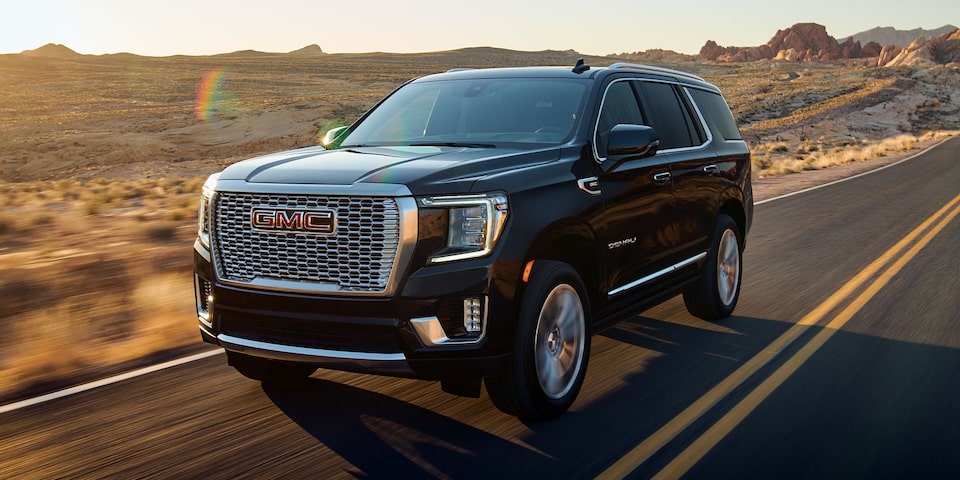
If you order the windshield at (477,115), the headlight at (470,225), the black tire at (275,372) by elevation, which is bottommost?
the black tire at (275,372)

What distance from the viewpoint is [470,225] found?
4.59 meters

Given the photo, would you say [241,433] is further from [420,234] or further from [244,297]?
[420,234]

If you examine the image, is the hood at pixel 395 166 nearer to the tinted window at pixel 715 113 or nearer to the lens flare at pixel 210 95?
the tinted window at pixel 715 113

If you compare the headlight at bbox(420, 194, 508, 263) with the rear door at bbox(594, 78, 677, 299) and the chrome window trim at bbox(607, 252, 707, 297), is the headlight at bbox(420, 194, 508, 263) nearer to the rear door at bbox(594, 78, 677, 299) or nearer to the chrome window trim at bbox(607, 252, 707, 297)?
the rear door at bbox(594, 78, 677, 299)

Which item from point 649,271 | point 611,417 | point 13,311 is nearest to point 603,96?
point 649,271

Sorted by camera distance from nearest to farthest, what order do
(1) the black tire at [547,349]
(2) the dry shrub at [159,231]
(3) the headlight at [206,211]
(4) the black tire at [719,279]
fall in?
(1) the black tire at [547,349]
(3) the headlight at [206,211]
(4) the black tire at [719,279]
(2) the dry shrub at [159,231]

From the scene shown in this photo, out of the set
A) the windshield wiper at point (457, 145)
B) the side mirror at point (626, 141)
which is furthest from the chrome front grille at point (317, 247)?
the side mirror at point (626, 141)

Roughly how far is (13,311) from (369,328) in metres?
4.88

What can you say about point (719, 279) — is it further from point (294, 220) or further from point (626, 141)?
point (294, 220)

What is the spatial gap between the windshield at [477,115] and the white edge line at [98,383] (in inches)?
70.7

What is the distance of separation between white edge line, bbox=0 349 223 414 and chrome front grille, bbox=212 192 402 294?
1.50 metres

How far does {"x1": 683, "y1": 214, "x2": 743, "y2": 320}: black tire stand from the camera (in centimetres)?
746

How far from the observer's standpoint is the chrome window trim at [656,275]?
231 inches

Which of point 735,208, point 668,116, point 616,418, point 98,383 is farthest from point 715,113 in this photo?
point 98,383
